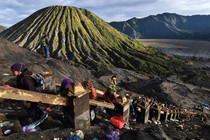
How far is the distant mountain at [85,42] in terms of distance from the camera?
6794 centimetres

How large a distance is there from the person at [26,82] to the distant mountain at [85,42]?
174 feet

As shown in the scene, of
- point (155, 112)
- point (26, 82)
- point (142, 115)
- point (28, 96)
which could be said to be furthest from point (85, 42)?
point (28, 96)

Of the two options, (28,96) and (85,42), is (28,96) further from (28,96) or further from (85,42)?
(85,42)

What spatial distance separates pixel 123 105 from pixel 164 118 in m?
4.56

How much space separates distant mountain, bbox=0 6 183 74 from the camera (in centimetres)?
6794

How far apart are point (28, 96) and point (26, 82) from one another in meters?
0.81

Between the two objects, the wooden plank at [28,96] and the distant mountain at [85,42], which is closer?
the wooden plank at [28,96]

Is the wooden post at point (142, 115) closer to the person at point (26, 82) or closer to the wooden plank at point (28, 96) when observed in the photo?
the person at point (26, 82)

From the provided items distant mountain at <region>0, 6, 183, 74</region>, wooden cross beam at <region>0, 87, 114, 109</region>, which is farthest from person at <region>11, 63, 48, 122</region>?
distant mountain at <region>0, 6, 183, 74</region>

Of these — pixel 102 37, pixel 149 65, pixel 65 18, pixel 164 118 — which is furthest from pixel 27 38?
pixel 164 118

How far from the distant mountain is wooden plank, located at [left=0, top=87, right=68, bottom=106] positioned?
54111mm

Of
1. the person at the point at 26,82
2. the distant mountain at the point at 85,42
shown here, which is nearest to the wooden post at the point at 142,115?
the person at the point at 26,82

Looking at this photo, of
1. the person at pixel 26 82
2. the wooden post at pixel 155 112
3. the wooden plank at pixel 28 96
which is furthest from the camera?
the wooden post at pixel 155 112

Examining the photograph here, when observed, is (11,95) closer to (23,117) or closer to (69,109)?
(69,109)
